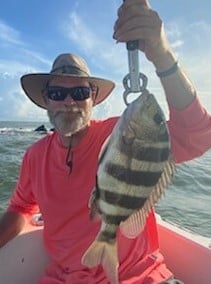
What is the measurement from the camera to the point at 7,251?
2.86 m

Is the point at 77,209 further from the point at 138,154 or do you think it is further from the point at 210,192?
the point at 210,192

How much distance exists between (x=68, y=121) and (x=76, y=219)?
0.54m

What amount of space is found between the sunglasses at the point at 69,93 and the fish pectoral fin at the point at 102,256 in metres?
0.93

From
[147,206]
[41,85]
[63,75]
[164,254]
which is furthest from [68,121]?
[164,254]

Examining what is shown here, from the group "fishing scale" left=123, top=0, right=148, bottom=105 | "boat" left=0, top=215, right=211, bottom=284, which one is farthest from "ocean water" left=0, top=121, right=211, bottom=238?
"fishing scale" left=123, top=0, right=148, bottom=105

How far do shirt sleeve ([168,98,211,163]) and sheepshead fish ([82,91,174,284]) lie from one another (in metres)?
0.40

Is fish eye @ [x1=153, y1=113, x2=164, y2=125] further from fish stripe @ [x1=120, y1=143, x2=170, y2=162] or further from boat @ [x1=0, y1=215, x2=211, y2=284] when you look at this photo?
boat @ [x1=0, y1=215, x2=211, y2=284]

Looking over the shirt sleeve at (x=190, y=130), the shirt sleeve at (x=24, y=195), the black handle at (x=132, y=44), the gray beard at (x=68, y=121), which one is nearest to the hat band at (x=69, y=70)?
the gray beard at (x=68, y=121)

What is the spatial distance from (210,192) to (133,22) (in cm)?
800

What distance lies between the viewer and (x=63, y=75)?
2.39m

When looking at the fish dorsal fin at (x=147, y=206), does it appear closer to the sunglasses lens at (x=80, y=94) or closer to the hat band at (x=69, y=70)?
the sunglasses lens at (x=80, y=94)

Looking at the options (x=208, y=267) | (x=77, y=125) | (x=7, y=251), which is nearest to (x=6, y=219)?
(x=7, y=251)

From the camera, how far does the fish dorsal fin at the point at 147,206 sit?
145 cm

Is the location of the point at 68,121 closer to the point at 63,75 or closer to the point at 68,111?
the point at 68,111
